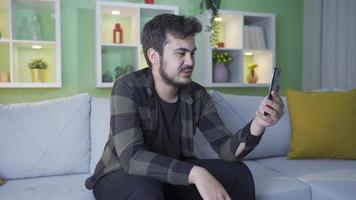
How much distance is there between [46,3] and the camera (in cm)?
216

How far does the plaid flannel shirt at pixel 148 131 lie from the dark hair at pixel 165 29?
5.2 inches

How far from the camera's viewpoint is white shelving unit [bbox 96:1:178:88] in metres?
2.23

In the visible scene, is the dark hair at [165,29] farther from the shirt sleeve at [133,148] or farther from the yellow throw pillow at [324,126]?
the yellow throw pillow at [324,126]

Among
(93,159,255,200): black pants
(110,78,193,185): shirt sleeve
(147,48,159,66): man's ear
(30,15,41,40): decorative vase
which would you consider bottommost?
(93,159,255,200): black pants

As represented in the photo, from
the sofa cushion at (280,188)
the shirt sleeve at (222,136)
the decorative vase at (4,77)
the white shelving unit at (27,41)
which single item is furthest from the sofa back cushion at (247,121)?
the decorative vase at (4,77)

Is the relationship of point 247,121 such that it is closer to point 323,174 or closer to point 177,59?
point 323,174

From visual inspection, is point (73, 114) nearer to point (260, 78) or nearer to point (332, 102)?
point (332, 102)

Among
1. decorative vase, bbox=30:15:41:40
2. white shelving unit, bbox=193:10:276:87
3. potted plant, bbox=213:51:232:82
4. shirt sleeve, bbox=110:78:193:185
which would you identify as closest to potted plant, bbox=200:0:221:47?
white shelving unit, bbox=193:10:276:87

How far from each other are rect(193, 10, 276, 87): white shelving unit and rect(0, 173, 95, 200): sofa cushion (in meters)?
1.39

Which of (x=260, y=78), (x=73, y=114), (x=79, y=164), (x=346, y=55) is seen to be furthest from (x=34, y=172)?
(x=346, y=55)

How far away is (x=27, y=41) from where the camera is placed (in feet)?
6.89

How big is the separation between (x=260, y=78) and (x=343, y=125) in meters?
1.08

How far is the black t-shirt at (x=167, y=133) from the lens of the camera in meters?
1.29

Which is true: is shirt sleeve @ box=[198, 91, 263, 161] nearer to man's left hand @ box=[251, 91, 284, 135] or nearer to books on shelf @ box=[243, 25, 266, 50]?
man's left hand @ box=[251, 91, 284, 135]
